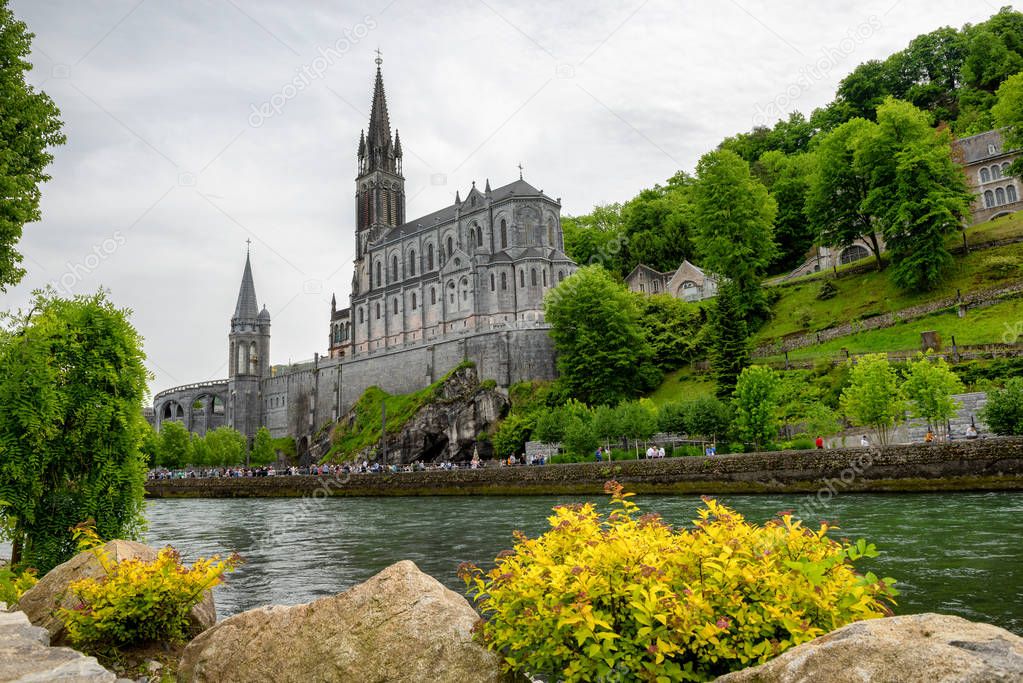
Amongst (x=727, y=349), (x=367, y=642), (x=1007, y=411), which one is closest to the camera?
(x=367, y=642)

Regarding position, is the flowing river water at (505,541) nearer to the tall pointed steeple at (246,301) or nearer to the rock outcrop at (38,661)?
the rock outcrop at (38,661)

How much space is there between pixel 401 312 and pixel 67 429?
73584mm

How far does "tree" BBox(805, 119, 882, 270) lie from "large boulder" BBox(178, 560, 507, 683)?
2371 inches

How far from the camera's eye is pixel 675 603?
4059 mm

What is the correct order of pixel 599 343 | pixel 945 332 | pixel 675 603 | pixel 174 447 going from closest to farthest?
pixel 675 603 → pixel 945 332 → pixel 599 343 → pixel 174 447

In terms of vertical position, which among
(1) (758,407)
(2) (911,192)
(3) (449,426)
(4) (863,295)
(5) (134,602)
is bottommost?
(5) (134,602)

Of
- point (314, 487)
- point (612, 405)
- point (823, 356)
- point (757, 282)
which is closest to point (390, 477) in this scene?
point (314, 487)

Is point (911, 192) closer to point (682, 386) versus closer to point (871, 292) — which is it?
point (871, 292)

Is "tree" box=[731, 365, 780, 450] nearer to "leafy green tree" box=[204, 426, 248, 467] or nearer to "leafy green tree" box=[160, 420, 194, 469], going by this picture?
"leafy green tree" box=[204, 426, 248, 467]

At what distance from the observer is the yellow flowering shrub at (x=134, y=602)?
7109 mm

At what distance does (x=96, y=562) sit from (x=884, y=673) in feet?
27.4

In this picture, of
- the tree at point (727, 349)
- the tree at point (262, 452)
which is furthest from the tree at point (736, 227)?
the tree at point (262, 452)

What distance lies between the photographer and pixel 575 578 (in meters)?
4.29

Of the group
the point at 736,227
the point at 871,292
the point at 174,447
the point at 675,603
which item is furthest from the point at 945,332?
the point at 174,447
